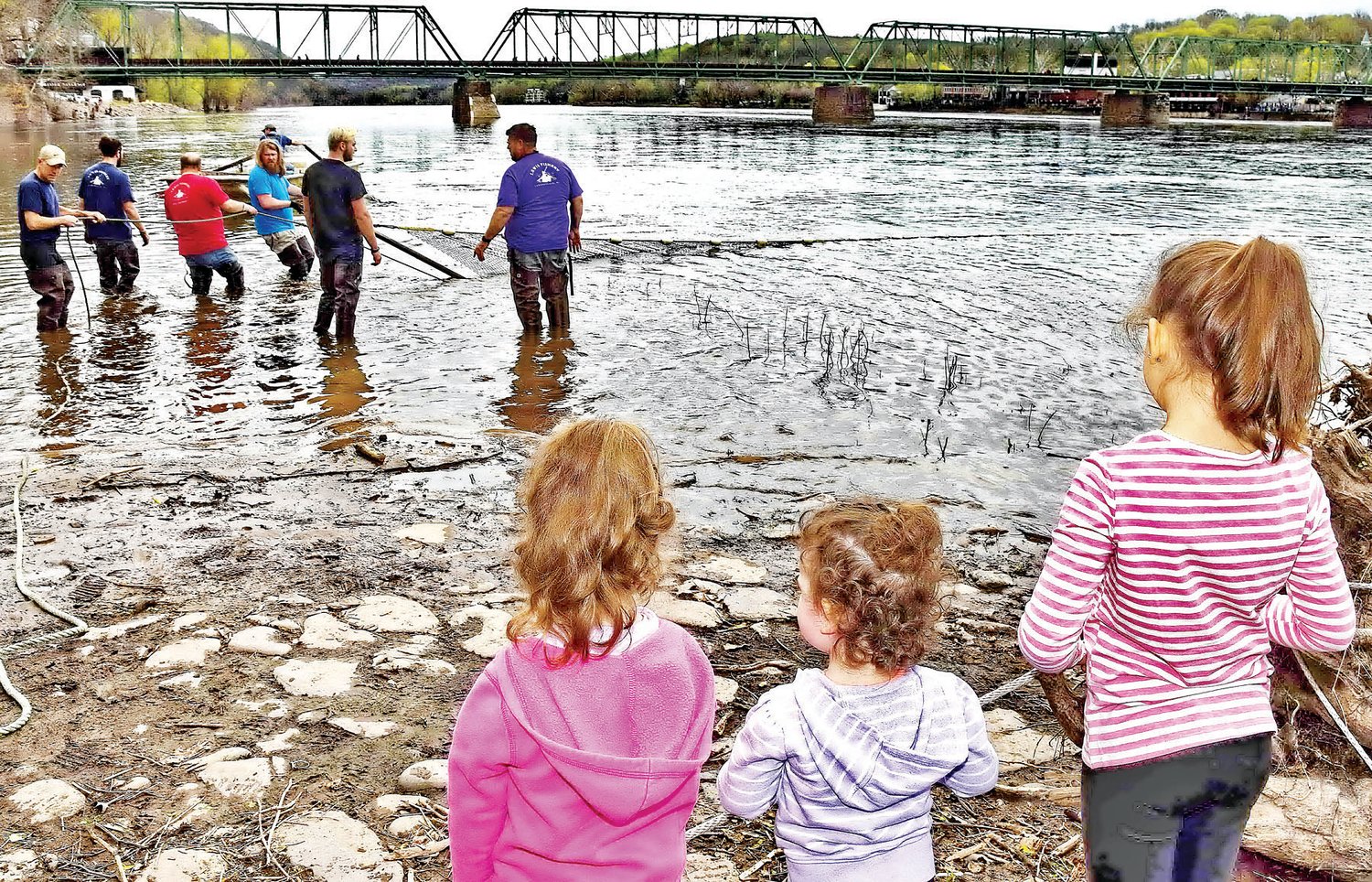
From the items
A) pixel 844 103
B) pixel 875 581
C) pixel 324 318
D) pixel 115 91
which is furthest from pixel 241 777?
pixel 115 91

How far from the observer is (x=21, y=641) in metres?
4.66

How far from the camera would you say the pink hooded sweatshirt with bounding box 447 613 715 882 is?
2082mm

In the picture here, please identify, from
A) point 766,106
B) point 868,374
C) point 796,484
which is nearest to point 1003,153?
point 868,374

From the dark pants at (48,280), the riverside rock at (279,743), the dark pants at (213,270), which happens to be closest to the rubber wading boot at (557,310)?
→ the dark pants at (213,270)

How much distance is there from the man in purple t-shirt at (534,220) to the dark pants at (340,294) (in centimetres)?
121

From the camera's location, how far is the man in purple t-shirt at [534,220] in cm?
1026

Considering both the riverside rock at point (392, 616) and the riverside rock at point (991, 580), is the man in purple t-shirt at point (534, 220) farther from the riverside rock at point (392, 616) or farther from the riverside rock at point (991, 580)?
the riverside rock at point (991, 580)

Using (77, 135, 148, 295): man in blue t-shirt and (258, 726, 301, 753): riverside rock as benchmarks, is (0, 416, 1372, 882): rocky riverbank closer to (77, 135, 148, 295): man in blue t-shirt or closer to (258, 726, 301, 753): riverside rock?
(258, 726, 301, 753): riverside rock

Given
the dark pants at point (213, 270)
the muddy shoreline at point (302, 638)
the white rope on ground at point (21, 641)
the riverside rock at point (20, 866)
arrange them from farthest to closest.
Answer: the dark pants at point (213, 270) → the white rope on ground at point (21, 641) → the muddy shoreline at point (302, 638) → the riverside rock at point (20, 866)

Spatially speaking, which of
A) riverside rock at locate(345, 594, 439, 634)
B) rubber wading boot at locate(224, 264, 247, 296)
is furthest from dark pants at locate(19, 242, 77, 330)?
riverside rock at locate(345, 594, 439, 634)

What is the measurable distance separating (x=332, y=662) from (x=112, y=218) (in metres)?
10.2

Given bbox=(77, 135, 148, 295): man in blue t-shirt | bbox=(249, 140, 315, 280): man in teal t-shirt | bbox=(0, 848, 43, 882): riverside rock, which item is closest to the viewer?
Result: bbox=(0, 848, 43, 882): riverside rock

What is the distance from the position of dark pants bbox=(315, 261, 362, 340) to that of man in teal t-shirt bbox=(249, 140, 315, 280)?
2.51 m

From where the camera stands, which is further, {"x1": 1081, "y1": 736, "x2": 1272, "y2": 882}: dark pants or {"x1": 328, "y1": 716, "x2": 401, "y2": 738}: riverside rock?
{"x1": 328, "y1": 716, "x2": 401, "y2": 738}: riverside rock
